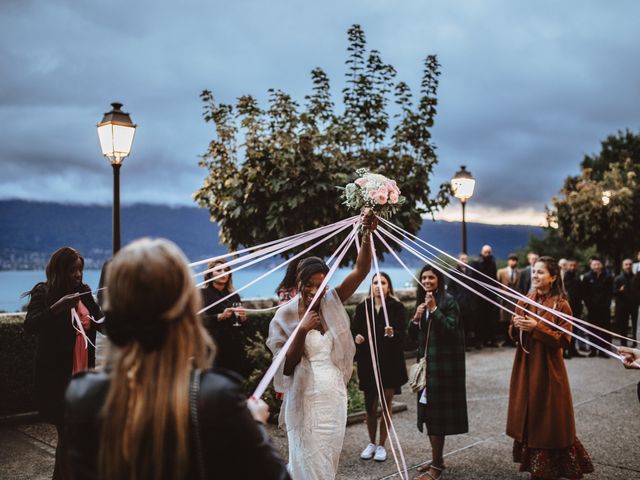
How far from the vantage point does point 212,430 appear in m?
1.58

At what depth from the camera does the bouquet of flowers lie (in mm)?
4152

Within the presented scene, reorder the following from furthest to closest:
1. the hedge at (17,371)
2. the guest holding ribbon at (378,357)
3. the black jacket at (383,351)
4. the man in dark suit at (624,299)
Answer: the man in dark suit at (624,299), the hedge at (17,371), the black jacket at (383,351), the guest holding ribbon at (378,357)

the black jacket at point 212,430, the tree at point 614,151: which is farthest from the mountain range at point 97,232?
the tree at point 614,151

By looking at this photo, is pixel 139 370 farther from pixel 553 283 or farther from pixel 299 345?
pixel 553 283

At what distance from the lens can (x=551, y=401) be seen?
5.26 metres

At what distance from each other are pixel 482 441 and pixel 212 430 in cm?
581

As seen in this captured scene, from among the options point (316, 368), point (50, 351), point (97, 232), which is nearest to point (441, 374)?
point (316, 368)

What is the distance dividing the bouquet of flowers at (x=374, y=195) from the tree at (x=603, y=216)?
18.8 metres

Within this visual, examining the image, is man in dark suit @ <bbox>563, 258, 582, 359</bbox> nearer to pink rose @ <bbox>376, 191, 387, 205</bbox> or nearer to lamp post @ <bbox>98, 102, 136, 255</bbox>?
lamp post @ <bbox>98, 102, 136, 255</bbox>

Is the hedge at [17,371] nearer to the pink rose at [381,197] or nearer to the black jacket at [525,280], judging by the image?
the pink rose at [381,197]

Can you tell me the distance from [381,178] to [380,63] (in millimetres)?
5811

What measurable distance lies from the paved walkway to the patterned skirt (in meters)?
0.37

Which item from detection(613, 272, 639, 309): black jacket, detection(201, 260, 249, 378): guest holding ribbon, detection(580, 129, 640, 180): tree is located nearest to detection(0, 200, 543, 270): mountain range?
detection(201, 260, 249, 378): guest holding ribbon

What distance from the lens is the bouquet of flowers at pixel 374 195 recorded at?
415 cm
